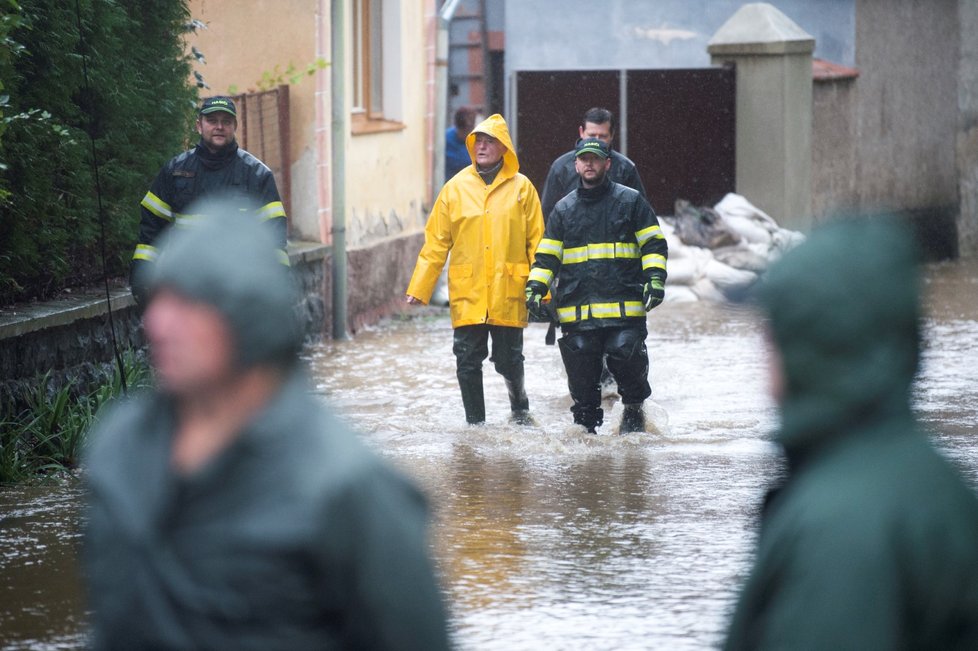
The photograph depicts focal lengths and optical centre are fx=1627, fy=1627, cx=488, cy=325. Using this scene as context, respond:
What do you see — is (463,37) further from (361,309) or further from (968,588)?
(968,588)

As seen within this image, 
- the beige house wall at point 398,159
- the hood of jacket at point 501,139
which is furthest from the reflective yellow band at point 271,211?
the beige house wall at point 398,159

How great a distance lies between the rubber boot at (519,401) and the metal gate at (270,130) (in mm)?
3719

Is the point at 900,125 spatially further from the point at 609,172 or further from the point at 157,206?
the point at 157,206

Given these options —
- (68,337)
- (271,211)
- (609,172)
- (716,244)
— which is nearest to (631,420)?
(609,172)

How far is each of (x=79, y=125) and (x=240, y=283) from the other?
271 inches

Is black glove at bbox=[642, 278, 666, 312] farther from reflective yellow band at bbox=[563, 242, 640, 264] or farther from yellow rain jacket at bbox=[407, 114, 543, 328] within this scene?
yellow rain jacket at bbox=[407, 114, 543, 328]

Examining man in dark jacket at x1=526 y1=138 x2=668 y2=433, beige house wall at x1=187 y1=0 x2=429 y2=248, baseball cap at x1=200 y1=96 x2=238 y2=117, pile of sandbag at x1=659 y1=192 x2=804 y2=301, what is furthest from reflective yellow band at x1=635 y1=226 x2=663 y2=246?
A: pile of sandbag at x1=659 y1=192 x2=804 y2=301

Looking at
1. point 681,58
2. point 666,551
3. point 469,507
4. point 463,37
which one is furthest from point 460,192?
point 463,37

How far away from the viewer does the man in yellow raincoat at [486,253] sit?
8.63 m

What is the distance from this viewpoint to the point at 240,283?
2088 millimetres

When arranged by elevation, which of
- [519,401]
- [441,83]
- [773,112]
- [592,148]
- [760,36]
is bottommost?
[519,401]

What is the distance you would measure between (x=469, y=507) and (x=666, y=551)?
1.10 m

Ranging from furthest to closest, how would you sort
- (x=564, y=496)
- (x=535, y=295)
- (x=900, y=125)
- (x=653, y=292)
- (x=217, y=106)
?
1. (x=900, y=125)
2. (x=535, y=295)
3. (x=653, y=292)
4. (x=217, y=106)
5. (x=564, y=496)

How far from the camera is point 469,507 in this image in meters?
6.74
